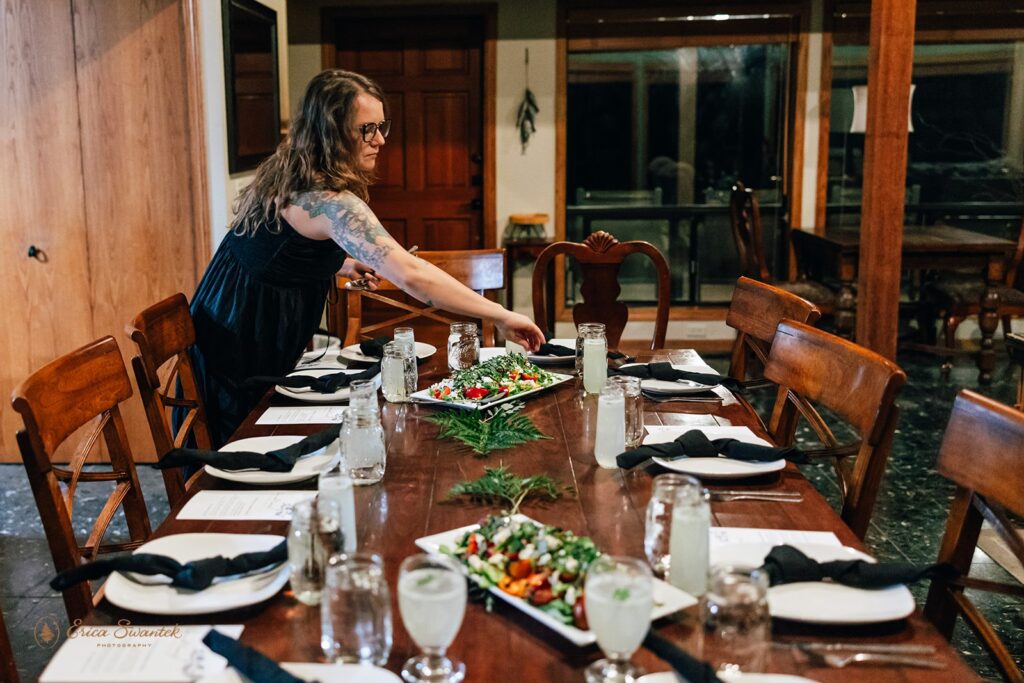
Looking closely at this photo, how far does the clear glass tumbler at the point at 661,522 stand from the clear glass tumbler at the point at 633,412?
19.9 inches

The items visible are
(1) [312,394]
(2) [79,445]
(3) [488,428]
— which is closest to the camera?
(2) [79,445]

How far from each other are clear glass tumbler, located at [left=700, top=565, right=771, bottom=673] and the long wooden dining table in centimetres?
1

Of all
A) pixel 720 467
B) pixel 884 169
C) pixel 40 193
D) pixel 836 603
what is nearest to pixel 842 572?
pixel 836 603

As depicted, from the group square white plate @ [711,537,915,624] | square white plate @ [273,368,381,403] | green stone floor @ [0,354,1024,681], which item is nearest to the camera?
square white plate @ [711,537,915,624]

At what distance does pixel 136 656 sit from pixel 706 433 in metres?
1.22

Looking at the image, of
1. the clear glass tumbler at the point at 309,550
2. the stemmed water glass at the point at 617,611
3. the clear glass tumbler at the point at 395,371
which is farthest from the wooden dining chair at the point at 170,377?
the stemmed water glass at the point at 617,611

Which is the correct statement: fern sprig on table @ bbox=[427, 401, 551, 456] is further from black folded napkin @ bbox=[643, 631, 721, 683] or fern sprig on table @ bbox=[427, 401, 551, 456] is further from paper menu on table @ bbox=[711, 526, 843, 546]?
black folded napkin @ bbox=[643, 631, 721, 683]

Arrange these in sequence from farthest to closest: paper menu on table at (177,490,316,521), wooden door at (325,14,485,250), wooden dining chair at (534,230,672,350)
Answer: wooden door at (325,14,485,250) → wooden dining chair at (534,230,672,350) → paper menu on table at (177,490,316,521)

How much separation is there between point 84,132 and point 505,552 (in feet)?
10.8

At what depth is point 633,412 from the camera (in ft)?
6.53

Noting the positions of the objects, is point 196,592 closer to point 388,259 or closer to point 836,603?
point 836,603

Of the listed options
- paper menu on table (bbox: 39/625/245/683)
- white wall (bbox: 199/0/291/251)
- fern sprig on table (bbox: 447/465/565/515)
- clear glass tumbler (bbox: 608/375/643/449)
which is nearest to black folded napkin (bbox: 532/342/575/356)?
clear glass tumbler (bbox: 608/375/643/449)

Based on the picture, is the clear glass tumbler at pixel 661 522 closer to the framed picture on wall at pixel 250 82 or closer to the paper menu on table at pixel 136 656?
the paper menu on table at pixel 136 656

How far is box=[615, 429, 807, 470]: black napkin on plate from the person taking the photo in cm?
188
